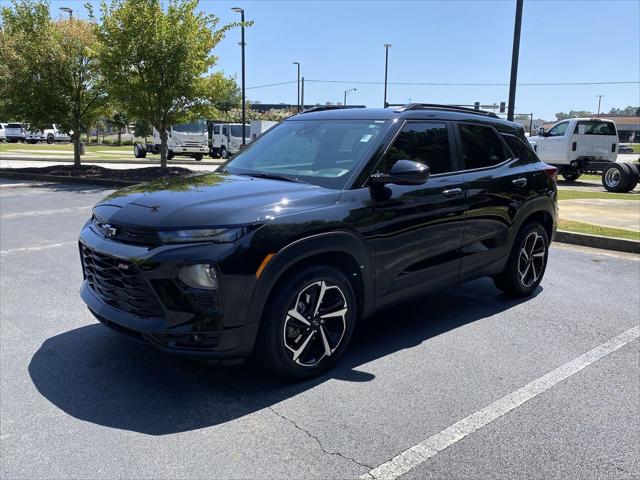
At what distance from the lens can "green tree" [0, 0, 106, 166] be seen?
17.0 metres

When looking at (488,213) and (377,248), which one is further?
(488,213)

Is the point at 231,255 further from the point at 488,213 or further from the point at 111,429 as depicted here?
the point at 488,213

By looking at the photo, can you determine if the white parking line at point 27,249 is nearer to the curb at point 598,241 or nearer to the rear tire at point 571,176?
the curb at point 598,241

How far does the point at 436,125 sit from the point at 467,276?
1.35 m

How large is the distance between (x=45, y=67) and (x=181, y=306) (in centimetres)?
1702

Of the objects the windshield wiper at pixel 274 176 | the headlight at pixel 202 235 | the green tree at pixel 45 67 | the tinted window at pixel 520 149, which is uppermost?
the green tree at pixel 45 67

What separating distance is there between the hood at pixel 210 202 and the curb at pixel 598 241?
6.04m

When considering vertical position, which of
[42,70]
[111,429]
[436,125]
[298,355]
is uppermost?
[42,70]

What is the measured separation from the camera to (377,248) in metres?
3.92

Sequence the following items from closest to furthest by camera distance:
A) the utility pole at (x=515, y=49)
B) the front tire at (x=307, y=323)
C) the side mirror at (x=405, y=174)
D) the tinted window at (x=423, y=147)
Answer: the front tire at (x=307, y=323) < the side mirror at (x=405, y=174) < the tinted window at (x=423, y=147) < the utility pole at (x=515, y=49)

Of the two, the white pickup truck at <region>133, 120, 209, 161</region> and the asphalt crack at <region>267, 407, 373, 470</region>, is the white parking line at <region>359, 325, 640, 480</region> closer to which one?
the asphalt crack at <region>267, 407, 373, 470</region>

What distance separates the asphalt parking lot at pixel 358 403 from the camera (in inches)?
111

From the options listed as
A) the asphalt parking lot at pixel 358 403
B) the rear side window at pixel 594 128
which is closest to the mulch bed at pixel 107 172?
the asphalt parking lot at pixel 358 403

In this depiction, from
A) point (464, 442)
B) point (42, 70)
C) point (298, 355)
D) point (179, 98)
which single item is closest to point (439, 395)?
point (464, 442)
